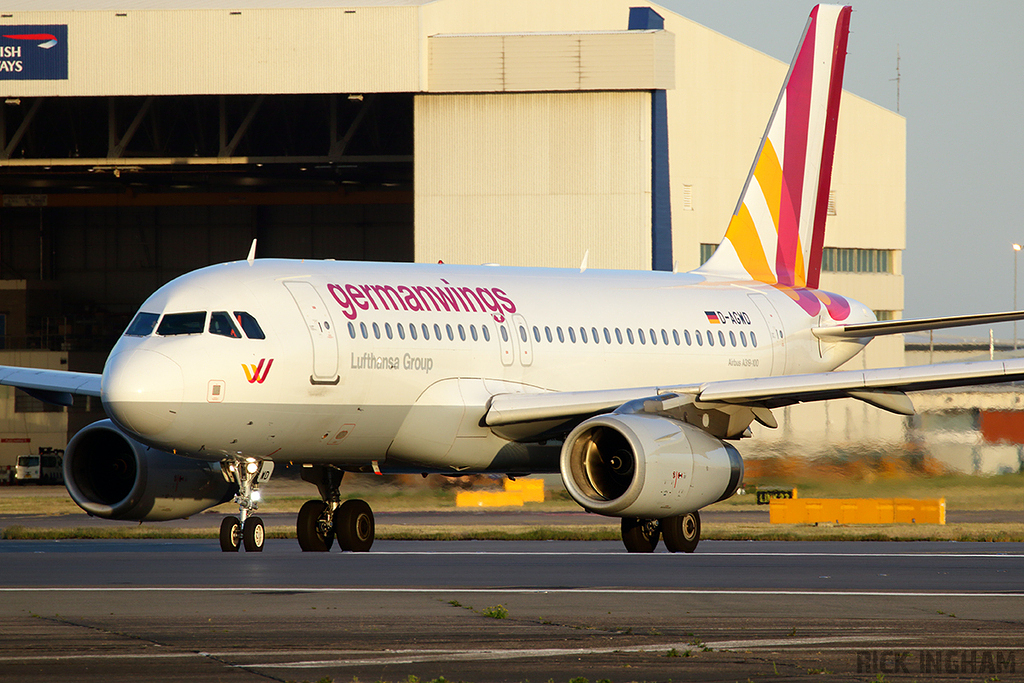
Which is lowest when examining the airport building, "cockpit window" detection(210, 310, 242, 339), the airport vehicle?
the airport vehicle

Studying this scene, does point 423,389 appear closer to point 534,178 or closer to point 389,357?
point 389,357

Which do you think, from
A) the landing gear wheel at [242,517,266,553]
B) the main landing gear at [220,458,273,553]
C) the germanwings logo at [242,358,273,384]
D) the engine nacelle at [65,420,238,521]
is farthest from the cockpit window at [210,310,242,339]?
the engine nacelle at [65,420,238,521]

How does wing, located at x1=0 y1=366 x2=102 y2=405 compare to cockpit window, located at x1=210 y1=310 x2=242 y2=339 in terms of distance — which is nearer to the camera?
cockpit window, located at x1=210 y1=310 x2=242 y2=339

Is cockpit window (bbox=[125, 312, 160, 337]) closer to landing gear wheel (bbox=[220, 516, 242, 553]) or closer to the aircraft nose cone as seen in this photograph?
the aircraft nose cone

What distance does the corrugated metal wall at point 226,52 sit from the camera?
1535 inches

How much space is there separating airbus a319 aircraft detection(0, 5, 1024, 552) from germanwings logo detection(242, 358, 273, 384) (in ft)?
0.11

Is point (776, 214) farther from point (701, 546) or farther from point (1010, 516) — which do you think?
point (1010, 516)

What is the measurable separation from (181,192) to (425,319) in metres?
45.0

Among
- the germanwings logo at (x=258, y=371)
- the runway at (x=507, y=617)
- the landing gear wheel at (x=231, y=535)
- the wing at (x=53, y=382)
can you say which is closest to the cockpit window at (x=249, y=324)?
the germanwings logo at (x=258, y=371)

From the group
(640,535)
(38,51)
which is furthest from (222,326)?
(38,51)

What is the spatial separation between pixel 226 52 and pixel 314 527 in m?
21.1

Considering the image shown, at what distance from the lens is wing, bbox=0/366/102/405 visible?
22672 mm

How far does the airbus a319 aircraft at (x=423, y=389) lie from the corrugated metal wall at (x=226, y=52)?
51.0 ft

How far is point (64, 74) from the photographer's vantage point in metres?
39.7
